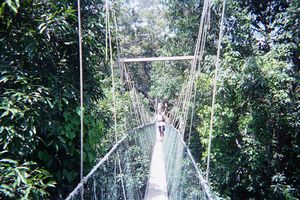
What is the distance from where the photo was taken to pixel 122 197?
6.57 ft

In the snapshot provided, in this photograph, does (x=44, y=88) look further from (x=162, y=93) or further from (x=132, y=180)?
(x=162, y=93)

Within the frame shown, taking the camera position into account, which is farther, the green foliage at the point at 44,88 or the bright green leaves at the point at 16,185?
the green foliage at the point at 44,88

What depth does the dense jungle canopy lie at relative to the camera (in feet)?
4.52

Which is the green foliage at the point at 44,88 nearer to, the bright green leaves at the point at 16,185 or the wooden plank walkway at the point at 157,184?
the bright green leaves at the point at 16,185

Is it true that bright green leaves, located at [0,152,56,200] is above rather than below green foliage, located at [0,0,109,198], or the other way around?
below

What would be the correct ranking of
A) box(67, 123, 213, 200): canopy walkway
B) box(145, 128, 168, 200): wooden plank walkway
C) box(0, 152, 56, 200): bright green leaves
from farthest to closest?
1. box(145, 128, 168, 200): wooden plank walkway
2. box(67, 123, 213, 200): canopy walkway
3. box(0, 152, 56, 200): bright green leaves

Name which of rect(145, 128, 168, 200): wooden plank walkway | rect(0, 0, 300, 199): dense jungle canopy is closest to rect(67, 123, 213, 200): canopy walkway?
rect(145, 128, 168, 200): wooden plank walkway

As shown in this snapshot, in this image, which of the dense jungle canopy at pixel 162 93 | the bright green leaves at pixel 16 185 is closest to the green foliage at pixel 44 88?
the dense jungle canopy at pixel 162 93

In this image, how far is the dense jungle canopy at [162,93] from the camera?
1377 millimetres

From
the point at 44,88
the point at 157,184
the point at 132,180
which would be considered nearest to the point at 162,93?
the point at 157,184

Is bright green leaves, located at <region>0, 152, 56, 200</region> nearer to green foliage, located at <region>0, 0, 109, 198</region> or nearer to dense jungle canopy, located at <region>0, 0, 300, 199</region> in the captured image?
dense jungle canopy, located at <region>0, 0, 300, 199</region>

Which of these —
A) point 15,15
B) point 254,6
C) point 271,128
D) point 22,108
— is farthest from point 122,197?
point 254,6

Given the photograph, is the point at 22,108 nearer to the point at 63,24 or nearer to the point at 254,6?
the point at 63,24

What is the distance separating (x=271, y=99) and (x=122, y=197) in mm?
2319
